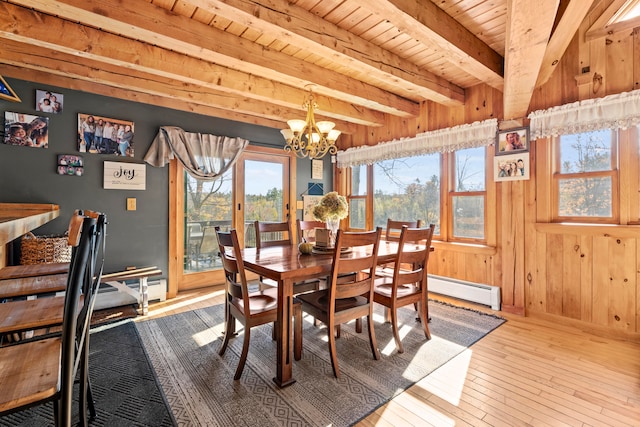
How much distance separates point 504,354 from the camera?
7.63 feet

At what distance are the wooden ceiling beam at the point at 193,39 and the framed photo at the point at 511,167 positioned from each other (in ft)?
5.27

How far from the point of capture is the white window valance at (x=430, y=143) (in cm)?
340

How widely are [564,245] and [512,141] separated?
1151 mm

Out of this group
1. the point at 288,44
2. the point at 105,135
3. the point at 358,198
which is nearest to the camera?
the point at 288,44

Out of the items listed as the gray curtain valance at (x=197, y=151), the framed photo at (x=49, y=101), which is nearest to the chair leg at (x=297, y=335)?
the gray curtain valance at (x=197, y=151)

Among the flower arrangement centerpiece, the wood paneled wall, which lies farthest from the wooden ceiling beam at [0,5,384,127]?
the wood paneled wall

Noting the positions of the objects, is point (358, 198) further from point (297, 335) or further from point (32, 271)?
point (32, 271)

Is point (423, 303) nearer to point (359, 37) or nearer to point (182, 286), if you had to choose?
point (359, 37)

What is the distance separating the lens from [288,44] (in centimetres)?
265

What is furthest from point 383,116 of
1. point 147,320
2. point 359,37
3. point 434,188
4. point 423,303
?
point 147,320

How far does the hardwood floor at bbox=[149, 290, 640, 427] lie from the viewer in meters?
1.64

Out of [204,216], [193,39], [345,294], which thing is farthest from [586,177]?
[204,216]

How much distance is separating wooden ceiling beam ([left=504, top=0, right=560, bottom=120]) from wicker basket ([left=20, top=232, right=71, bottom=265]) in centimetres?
391

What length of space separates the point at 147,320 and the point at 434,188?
369 centimetres
